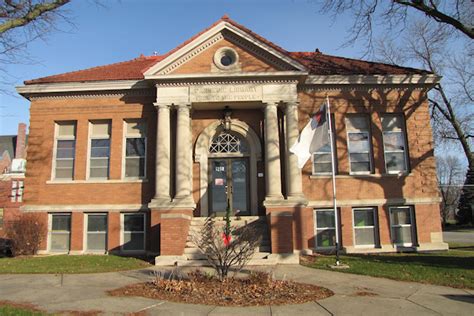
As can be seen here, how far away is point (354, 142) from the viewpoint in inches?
673

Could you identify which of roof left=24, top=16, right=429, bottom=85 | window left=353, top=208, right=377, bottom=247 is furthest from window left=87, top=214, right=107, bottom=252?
window left=353, top=208, right=377, bottom=247

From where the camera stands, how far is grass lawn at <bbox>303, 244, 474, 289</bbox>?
31.4 feet

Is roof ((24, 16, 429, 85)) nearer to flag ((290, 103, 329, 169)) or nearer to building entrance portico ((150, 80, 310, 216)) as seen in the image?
building entrance portico ((150, 80, 310, 216))

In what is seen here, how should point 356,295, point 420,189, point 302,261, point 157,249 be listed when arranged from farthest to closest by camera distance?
1. point 420,189
2. point 157,249
3. point 302,261
4. point 356,295

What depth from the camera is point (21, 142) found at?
178ft

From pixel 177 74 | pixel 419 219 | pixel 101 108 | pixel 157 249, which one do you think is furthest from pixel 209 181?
pixel 419 219

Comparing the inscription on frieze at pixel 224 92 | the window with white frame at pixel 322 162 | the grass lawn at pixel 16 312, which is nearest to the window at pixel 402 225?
the window with white frame at pixel 322 162

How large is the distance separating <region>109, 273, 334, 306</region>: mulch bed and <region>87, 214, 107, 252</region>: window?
8.06 metres

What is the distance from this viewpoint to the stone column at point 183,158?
14945mm

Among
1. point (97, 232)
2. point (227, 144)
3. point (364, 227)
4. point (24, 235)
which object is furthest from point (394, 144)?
point (24, 235)

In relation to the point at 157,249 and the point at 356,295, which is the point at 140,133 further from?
the point at 356,295

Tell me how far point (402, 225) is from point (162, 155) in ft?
33.6

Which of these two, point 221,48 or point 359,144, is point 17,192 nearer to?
point 221,48

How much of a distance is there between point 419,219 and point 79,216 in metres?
14.0
